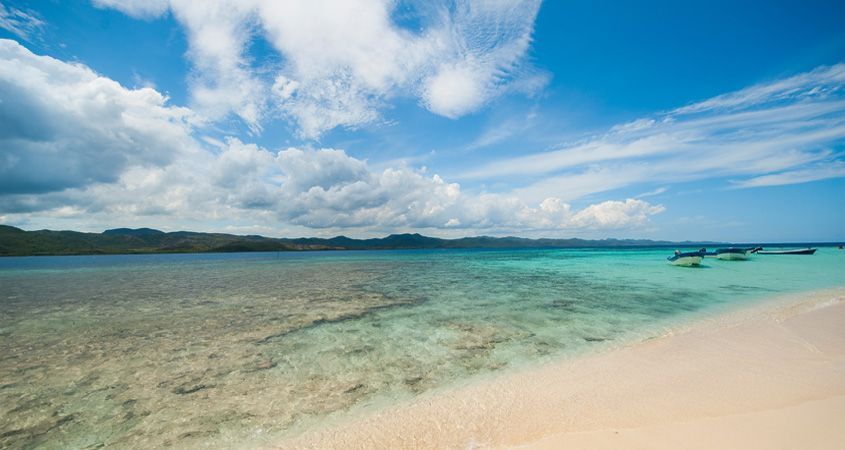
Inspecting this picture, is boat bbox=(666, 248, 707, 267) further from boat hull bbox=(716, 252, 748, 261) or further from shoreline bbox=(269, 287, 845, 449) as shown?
shoreline bbox=(269, 287, 845, 449)

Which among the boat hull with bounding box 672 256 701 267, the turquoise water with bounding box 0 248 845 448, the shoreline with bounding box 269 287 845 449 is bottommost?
the turquoise water with bounding box 0 248 845 448

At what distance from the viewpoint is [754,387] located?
6.66 meters

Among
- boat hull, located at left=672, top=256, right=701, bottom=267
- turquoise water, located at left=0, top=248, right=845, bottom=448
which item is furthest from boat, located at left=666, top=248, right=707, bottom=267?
turquoise water, located at left=0, top=248, right=845, bottom=448

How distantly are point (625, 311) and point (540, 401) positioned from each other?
12.0 metres

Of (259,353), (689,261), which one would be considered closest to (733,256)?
(689,261)

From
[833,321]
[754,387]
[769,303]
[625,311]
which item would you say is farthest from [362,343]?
[769,303]

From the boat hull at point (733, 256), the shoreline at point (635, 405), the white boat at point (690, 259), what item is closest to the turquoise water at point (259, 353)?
the shoreline at point (635, 405)

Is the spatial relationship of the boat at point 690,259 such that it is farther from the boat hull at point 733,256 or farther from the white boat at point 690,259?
the boat hull at point 733,256

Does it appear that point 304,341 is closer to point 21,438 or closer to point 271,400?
point 271,400

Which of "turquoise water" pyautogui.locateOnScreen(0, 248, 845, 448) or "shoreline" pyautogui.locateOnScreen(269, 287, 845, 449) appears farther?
"turquoise water" pyautogui.locateOnScreen(0, 248, 845, 448)

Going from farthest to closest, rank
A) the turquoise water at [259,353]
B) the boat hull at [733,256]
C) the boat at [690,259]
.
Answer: the boat hull at [733,256], the boat at [690,259], the turquoise water at [259,353]

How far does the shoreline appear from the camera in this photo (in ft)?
16.7

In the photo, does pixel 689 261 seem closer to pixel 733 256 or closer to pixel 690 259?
pixel 690 259

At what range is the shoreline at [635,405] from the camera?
509 centimetres
